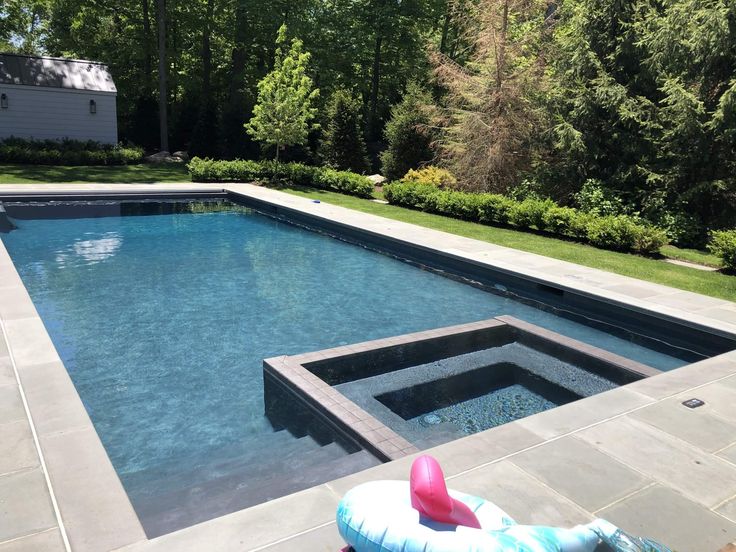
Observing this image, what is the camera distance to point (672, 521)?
3.21 m

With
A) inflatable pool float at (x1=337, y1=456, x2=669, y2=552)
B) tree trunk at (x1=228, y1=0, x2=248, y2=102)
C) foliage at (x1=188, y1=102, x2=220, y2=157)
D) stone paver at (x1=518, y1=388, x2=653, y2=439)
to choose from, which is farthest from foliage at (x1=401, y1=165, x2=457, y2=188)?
inflatable pool float at (x1=337, y1=456, x2=669, y2=552)

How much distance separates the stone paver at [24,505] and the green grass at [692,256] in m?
11.4

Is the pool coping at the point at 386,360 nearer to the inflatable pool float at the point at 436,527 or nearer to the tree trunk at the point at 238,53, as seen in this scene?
the inflatable pool float at the point at 436,527

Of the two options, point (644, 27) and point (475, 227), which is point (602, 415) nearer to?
point (475, 227)

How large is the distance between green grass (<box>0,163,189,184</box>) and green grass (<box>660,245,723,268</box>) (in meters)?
16.3

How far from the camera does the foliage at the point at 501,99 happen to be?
16641 millimetres

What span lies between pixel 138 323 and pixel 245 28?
25590mm

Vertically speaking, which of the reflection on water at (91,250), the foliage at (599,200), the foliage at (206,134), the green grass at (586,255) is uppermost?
the foliage at (206,134)

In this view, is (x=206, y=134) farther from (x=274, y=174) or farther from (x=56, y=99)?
(x=274, y=174)

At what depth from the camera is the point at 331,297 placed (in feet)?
30.1

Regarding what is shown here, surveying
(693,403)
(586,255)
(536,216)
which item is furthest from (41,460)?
(536,216)

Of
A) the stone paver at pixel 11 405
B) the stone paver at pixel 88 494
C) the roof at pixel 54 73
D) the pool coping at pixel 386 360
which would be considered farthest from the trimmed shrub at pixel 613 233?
the roof at pixel 54 73

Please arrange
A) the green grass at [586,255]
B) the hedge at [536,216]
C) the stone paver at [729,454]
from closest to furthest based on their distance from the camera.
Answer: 1. the stone paver at [729,454]
2. the green grass at [586,255]
3. the hedge at [536,216]

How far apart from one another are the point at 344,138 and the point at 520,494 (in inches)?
816
